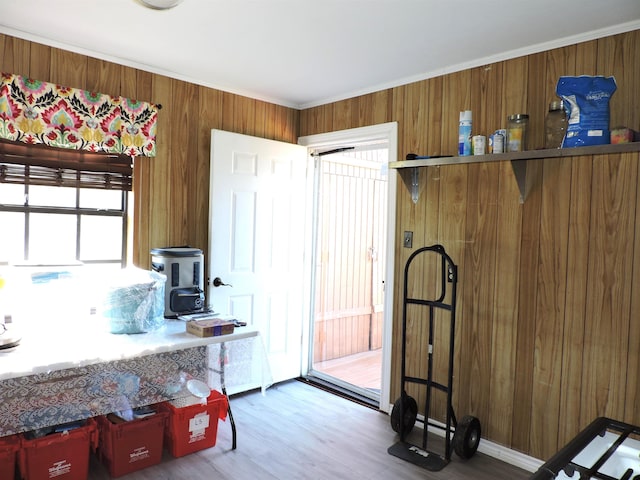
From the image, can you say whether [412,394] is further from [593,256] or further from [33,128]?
[33,128]

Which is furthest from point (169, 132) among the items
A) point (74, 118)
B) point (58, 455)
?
point (58, 455)

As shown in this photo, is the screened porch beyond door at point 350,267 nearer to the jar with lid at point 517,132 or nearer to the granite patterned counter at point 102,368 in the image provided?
the granite patterned counter at point 102,368

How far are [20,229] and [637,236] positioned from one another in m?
3.44

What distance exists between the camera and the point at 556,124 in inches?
100

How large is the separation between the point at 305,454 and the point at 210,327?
1008 mm

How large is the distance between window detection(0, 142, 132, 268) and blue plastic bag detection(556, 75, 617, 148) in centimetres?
266

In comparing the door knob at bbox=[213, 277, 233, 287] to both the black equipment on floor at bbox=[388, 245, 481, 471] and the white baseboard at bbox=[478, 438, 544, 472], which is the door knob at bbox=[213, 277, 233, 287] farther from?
the white baseboard at bbox=[478, 438, 544, 472]

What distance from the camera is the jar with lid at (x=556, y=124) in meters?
2.51

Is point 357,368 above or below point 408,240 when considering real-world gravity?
below

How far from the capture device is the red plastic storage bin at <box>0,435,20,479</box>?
7.39ft

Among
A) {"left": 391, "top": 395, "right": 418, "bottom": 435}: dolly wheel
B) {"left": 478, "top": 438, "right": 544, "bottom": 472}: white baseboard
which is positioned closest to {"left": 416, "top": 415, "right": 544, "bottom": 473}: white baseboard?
{"left": 478, "top": 438, "right": 544, "bottom": 472}: white baseboard

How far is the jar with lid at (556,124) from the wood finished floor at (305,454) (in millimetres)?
1863

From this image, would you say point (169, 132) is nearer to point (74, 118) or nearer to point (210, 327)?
point (74, 118)

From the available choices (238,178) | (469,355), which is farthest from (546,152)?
(238,178)
